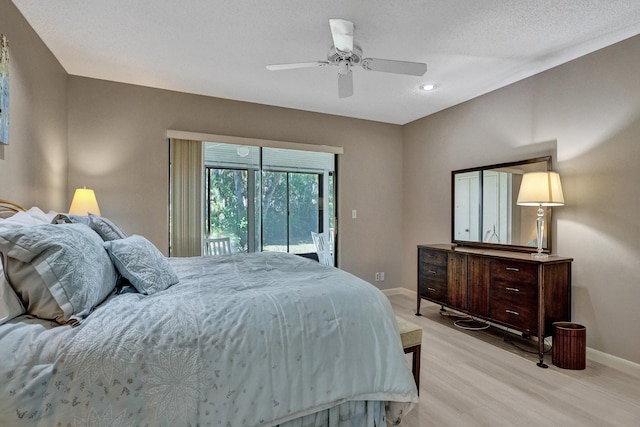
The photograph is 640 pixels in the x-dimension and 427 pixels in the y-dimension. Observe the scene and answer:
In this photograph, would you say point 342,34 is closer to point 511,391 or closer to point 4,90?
point 4,90

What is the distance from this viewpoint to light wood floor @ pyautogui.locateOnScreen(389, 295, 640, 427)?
73.2 inches

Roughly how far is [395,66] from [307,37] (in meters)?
0.72

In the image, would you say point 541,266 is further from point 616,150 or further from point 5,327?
point 5,327

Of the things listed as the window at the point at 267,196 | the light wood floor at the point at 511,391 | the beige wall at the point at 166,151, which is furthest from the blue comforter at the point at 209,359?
the window at the point at 267,196

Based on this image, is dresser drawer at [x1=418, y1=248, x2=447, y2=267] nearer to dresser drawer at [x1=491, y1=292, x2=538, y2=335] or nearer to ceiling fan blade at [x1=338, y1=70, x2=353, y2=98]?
dresser drawer at [x1=491, y1=292, x2=538, y2=335]

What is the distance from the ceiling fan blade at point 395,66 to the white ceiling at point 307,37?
268 mm

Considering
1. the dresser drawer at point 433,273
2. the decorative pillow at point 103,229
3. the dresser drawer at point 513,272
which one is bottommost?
the dresser drawer at point 433,273

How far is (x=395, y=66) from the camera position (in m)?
2.31

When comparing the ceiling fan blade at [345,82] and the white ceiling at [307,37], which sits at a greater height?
the white ceiling at [307,37]

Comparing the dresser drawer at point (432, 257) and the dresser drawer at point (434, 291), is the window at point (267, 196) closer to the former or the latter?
the dresser drawer at point (432, 257)

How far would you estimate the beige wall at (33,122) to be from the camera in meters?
2.10

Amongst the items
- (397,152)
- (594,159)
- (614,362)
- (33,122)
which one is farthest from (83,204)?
(614,362)

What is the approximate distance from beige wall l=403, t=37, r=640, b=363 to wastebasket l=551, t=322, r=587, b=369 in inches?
12.3

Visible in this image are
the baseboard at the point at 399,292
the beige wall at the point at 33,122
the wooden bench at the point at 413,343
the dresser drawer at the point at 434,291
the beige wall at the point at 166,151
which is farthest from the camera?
the baseboard at the point at 399,292
